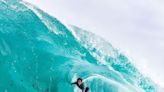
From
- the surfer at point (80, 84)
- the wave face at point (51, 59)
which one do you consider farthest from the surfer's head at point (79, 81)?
the wave face at point (51, 59)

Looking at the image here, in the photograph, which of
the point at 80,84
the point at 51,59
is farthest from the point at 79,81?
the point at 51,59

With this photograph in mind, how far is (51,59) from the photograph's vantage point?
93.9m

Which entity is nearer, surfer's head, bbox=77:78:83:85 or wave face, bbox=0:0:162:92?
surfer's head, bbox=77:78:83:85

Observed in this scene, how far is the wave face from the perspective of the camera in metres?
88.6

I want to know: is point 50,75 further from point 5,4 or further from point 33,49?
point 5,4

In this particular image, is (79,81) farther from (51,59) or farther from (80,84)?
(51,59)

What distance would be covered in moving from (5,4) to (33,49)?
1105 cm

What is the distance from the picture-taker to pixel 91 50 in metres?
106

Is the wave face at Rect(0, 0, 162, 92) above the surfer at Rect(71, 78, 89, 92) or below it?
below

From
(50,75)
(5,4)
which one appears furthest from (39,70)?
(5,4)

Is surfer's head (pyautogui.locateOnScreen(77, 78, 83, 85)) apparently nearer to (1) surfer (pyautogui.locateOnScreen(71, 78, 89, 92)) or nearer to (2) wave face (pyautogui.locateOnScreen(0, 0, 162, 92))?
(1) surfer (pyautogui.locateOnScreen(71, 78, 89, 92))

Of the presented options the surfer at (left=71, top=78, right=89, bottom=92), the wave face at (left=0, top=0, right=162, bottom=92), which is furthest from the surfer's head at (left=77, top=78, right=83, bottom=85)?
the wave face at (left=0, top=0, right=162, bottom=92)

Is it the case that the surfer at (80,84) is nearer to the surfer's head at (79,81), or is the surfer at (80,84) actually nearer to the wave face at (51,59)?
the surfer's head at (79,81)

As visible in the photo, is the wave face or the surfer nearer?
the surfer
